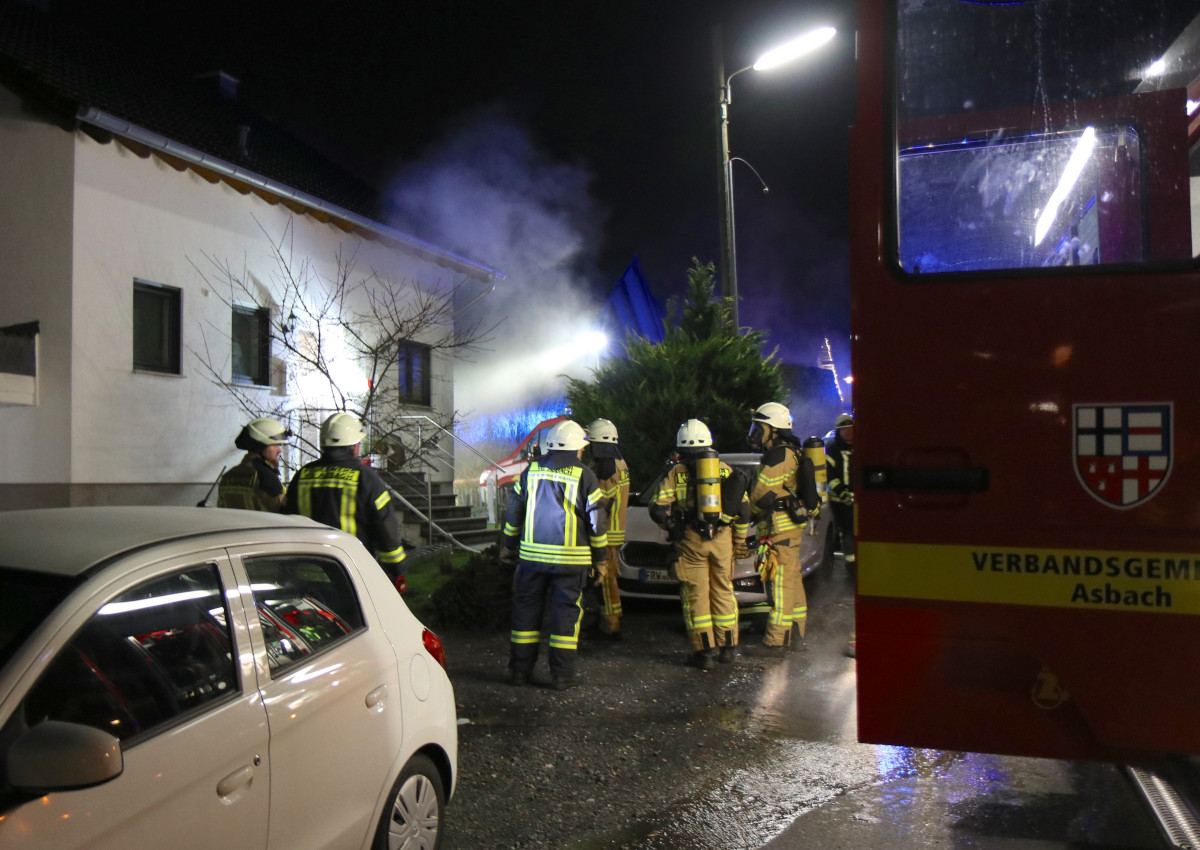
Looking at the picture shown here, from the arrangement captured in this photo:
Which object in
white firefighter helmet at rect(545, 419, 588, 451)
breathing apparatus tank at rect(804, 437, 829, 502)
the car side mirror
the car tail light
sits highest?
white firefighter helmet at rect(545, 419, 588, 451)

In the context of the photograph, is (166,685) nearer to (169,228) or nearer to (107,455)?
(107,455)

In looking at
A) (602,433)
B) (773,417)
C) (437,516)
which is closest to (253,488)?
(602,433)

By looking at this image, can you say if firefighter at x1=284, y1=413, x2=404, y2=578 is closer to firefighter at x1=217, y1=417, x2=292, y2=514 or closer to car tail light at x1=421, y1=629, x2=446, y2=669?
firefighter at x1=217, y1=417, x2=292, y2=514

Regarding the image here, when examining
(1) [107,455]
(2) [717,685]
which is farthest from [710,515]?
(1) [107,455]

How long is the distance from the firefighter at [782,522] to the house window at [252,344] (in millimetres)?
7462

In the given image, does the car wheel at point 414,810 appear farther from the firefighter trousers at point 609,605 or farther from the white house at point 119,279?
the white house at point 119,279

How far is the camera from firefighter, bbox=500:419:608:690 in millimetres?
6645

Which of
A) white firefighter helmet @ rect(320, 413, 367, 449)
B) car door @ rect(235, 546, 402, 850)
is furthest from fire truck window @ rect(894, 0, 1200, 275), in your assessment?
white firefighter helmet @ rect(320, 413, 367, 449)

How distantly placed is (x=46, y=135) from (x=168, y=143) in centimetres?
120

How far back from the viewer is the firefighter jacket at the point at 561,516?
663cm

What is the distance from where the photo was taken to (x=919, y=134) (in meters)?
2.91

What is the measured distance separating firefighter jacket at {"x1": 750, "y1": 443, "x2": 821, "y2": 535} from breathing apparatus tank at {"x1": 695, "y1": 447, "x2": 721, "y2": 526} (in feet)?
2.01

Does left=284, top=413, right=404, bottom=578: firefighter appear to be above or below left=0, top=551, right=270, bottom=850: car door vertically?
above

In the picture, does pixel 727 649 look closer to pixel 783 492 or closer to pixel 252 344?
pixel 783 492
